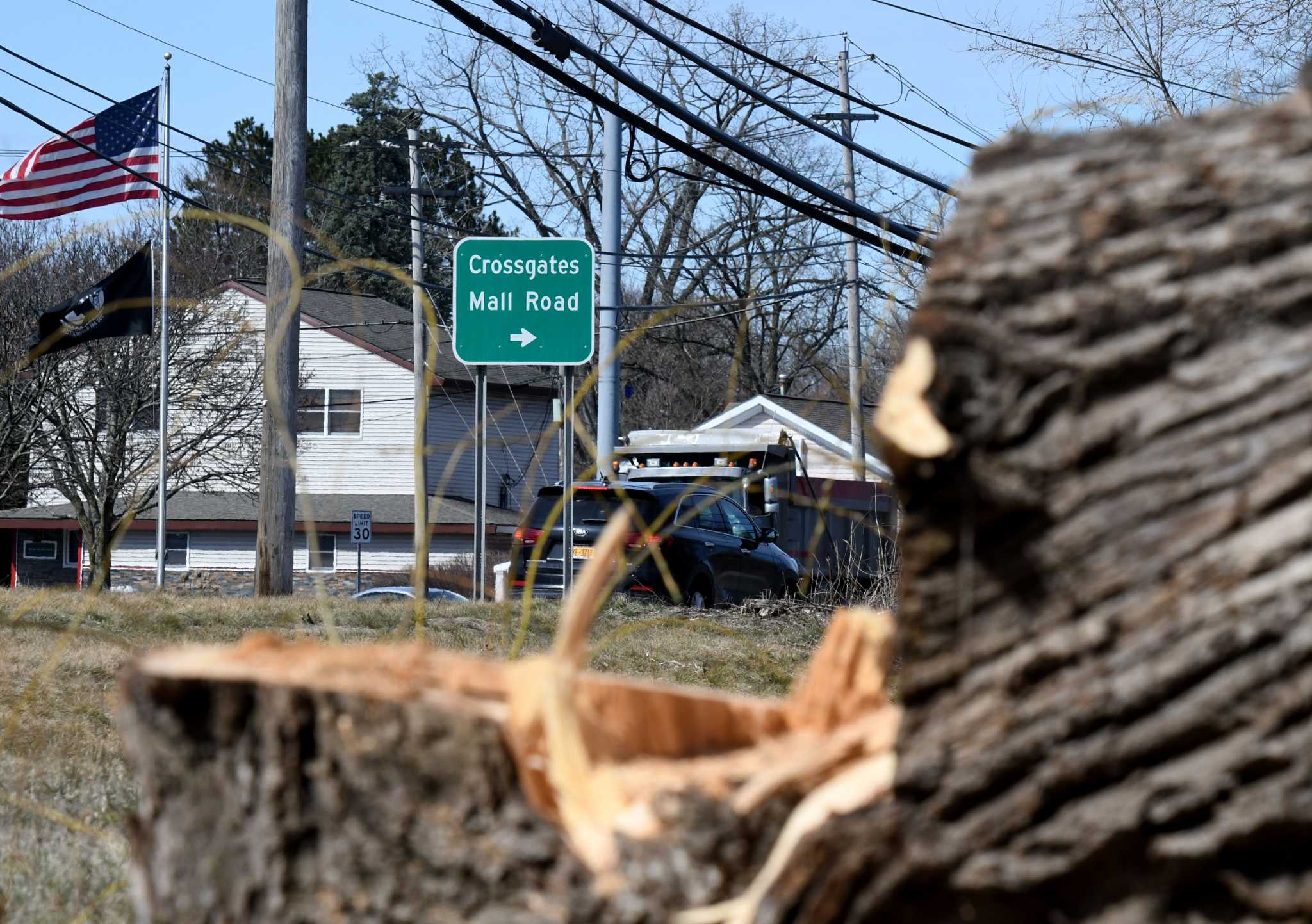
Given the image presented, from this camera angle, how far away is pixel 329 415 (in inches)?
1361

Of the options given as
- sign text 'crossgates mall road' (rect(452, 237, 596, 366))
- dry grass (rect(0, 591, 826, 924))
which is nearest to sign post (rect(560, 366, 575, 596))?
sign text 'crossgates mall road' (rect(452, 237, 596, 366))

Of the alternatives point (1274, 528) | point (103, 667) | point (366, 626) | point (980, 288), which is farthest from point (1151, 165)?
point (366, 626)

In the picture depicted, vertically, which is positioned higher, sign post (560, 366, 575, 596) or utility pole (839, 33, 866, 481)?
utility pole (839, 33, 866, 481)

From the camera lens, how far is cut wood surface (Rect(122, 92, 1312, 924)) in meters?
1.31

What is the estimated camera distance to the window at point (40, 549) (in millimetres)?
38344

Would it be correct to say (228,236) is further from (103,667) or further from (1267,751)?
(1267,751)

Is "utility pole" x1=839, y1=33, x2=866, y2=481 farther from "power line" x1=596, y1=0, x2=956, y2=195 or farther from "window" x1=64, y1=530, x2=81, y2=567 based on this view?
"window" x1=64, y1=530, x2=81, y2=567

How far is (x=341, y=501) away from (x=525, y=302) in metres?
28.8

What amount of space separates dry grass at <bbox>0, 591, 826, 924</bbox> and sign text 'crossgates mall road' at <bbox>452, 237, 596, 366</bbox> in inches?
75.4

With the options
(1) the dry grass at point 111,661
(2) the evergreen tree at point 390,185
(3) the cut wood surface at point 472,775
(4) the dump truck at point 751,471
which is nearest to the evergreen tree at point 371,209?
(2) the evergreen tree at point 390,185

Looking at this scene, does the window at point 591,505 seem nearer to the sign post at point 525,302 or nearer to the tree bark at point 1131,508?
the sign post at point 525,302

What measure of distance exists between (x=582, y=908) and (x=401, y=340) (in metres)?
35.9

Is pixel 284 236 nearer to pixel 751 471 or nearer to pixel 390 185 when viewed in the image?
pixel 751 471

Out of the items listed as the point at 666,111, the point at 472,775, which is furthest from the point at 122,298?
the point at 472,775
